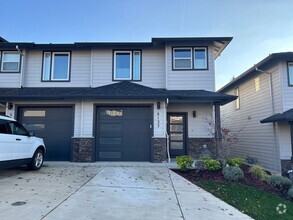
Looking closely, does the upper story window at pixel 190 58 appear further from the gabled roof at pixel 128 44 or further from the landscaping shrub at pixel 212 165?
the landscaping shrub at pixel 212 165

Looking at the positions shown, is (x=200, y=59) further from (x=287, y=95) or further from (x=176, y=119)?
(x=287, y=95)

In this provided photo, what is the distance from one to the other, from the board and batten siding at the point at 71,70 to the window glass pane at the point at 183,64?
4.64m

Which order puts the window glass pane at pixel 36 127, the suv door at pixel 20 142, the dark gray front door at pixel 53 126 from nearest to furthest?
1. the suv door at pixel 20 142
2. the dark gray front door at pixel 53 126
3. the window glass pane at pixel 36 127

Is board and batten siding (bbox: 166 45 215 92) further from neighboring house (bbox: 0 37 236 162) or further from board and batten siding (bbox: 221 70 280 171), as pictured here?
board and batten siding (bbox: 221 70 280 171)

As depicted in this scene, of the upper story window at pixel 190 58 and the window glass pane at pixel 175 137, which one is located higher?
the upper story window at pixel 190 58

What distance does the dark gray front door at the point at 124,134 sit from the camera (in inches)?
417

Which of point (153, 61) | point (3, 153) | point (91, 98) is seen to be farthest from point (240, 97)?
point (3, 153)

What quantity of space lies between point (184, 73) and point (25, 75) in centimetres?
837

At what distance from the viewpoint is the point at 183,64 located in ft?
38.8

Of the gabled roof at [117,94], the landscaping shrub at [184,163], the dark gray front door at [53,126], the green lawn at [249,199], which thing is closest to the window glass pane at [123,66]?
the gabled roof at [117,94]

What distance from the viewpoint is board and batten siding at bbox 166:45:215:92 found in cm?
1164

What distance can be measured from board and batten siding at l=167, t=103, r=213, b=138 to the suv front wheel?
22.6ft

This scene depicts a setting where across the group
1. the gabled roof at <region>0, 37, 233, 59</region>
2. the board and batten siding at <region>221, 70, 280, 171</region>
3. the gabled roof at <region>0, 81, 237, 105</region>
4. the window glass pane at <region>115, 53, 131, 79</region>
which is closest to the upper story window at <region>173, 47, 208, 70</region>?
the gabled roof at <region>0, 37, 233, 59</region>

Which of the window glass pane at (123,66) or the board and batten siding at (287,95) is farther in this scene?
the window glass pane at (123,66)
